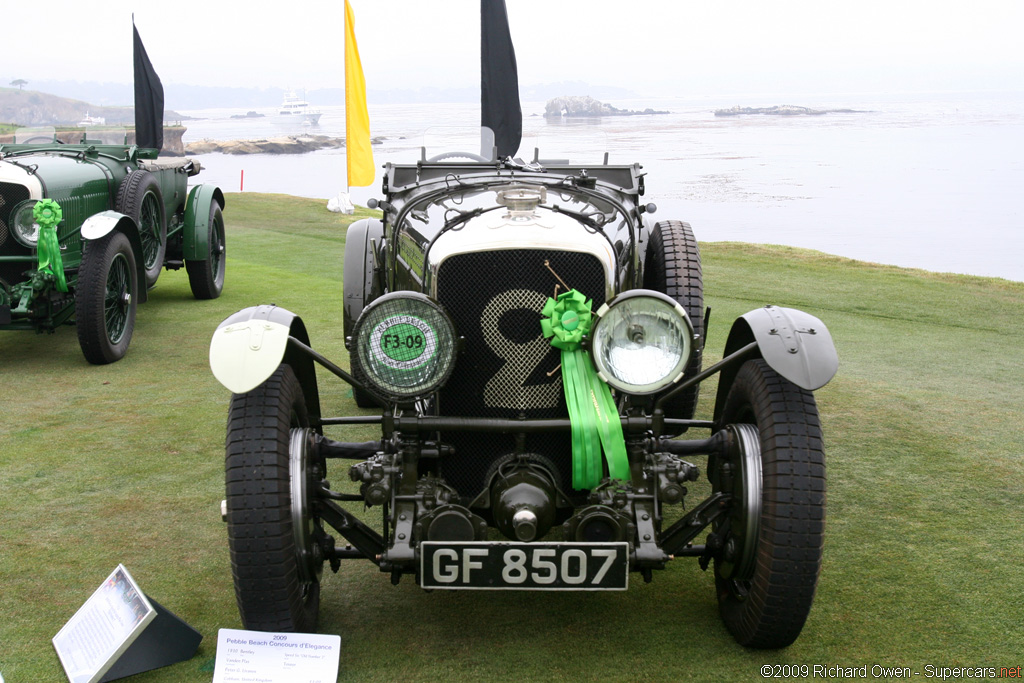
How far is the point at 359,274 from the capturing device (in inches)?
187

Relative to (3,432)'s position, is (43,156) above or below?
above

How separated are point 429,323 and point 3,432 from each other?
3.17 metres

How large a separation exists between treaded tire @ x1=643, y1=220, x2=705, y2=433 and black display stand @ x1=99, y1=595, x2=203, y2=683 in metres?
2.29

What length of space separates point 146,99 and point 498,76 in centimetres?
364

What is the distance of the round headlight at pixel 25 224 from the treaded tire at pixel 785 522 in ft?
17.6

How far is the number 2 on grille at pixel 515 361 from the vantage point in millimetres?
3055

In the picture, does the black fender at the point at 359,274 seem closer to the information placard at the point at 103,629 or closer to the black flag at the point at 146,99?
the information placard at the point at 103,629

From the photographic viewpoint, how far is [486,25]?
8.57 m

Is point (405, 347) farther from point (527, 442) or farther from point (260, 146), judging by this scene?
point (260, 146)

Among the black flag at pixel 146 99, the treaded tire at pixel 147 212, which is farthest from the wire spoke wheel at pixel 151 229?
the black flag at pixel 146 99

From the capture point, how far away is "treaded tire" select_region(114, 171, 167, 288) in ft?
24.2

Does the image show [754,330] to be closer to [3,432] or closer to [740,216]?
[3,432]

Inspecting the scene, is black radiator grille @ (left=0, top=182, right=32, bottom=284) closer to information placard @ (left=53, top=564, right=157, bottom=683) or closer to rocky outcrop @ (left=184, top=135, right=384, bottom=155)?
information placard @ (left=53, top=564, right=157, bottom=683)

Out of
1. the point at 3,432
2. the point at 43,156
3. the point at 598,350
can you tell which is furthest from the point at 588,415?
the point at 43,156
